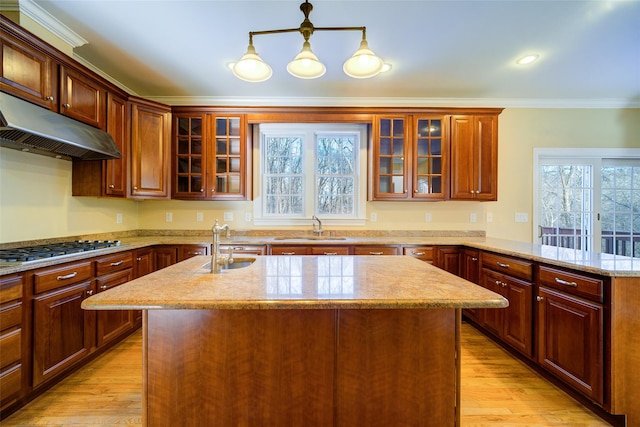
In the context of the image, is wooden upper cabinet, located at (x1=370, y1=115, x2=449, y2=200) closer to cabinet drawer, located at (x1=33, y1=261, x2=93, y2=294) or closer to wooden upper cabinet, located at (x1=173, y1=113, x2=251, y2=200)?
wooden upper cabinet, located at (x1=173, y1=113, x2=251, y2=200)

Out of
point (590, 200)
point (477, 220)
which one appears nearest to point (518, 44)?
point (477, 220)

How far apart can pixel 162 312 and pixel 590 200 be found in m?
4.81

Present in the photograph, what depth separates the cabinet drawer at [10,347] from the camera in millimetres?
1584

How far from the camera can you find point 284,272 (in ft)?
5.11

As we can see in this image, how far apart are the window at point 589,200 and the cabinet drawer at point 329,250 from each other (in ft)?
8.48

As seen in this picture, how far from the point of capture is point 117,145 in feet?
9.11

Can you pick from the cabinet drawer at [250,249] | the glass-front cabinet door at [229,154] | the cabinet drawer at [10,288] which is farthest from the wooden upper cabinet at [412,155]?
the cabinet drawer at [10,288]

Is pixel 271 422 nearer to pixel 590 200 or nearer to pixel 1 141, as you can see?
pixel 1 141

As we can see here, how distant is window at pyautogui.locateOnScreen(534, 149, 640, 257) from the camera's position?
11.6 ft

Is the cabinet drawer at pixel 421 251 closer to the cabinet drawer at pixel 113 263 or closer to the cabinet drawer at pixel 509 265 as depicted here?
the cabinet drawer at pixel 509 265

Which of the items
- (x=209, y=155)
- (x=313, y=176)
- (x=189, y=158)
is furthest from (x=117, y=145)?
(x=313, y=176)

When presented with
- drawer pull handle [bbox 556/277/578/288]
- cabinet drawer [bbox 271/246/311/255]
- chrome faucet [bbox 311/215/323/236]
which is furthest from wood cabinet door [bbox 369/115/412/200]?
drawer pull handle [bbox 556/277/578/288]

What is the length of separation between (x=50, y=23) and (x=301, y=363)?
310 centimetres

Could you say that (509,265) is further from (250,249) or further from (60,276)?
(60,276)
